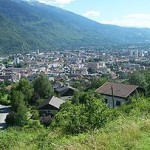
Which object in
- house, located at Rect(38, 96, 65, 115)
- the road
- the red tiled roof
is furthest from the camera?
house, located at Rect(38, 96, 65, 115)

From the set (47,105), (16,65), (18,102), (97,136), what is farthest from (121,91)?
(16,65)

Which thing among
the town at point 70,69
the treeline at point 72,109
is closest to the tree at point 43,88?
the treeline at point 72,109

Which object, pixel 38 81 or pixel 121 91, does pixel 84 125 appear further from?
pixel 38 81

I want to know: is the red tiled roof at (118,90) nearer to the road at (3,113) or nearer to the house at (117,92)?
the house at (117,92)

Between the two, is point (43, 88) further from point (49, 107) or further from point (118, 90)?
point (118, 90)

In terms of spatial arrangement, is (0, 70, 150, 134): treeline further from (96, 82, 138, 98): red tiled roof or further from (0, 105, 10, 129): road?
(96, 82, 138, 98): red tiled roof

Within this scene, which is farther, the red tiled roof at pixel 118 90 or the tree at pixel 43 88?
the tree at pixel 43 88

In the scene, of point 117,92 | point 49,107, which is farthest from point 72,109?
point 49,107

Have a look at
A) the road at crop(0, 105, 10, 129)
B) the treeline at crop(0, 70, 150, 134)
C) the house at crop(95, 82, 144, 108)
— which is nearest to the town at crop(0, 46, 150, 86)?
the treeline at crop(0, 70, 150, 134)

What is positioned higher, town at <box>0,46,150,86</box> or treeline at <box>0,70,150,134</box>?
treeline at <box>0,70,150,134</box>
